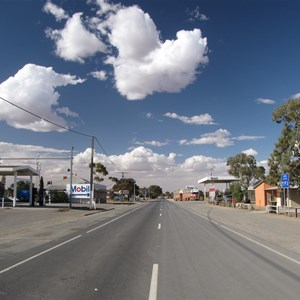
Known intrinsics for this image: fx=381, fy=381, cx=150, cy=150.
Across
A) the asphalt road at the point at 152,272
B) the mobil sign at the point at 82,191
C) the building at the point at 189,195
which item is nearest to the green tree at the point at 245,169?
the mobil sign at the point at 82,191

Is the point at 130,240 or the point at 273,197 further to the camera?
the point at 273,197

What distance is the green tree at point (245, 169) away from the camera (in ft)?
275

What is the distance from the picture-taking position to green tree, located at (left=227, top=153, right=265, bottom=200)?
83938 millimetres

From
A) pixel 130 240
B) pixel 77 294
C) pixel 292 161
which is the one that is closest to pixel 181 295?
pixel 77 294

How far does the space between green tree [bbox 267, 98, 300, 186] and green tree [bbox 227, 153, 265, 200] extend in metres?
47.4

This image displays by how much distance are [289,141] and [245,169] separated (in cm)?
4920

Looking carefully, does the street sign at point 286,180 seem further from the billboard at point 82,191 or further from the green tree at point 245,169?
the green tree at point 245,169

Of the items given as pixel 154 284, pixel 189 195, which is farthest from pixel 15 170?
pixel 189 195

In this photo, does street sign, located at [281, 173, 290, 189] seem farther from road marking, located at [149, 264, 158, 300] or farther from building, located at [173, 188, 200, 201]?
building, located at [173, 188, 200, 201]

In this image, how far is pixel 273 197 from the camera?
58.9 m

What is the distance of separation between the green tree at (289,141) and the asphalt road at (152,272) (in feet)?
77.8

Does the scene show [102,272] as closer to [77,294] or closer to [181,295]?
[77,294]

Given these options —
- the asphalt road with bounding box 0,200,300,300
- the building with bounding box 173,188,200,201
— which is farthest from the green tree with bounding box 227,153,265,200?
the asphalt road with bounding box 0,200,300,300

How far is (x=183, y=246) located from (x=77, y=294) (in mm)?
7186
